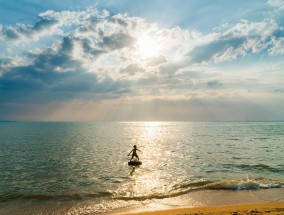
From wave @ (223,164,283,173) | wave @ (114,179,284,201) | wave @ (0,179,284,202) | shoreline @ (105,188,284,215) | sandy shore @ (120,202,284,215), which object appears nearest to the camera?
sandy shore @ (120,202,284,215)

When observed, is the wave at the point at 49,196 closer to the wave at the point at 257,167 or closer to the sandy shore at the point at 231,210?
the sandy shore at the point at 231,210

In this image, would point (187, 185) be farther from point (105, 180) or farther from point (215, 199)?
point (105, 180)

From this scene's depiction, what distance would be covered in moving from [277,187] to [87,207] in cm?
1753

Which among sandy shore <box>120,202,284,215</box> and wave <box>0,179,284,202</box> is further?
wave <box>0,179,284,202</box>

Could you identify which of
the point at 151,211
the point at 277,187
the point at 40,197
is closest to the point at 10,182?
the point at 40,197

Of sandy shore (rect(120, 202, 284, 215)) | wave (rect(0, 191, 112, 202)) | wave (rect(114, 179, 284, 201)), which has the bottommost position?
wave (rect(0, 191, 112, 202))

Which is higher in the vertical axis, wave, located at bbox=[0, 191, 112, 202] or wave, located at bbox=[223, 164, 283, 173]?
wave, located at bbox=[223, 164, 283, 173]

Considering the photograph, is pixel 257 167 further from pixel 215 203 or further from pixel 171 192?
pixel 215 203

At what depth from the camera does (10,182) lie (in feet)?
89.6

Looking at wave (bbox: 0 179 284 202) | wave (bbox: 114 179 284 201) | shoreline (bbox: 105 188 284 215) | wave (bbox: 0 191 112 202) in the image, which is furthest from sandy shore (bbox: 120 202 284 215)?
wave (bbox: 0 191 112 202)

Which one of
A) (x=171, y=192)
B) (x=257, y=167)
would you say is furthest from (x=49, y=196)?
(x=257, y=167)

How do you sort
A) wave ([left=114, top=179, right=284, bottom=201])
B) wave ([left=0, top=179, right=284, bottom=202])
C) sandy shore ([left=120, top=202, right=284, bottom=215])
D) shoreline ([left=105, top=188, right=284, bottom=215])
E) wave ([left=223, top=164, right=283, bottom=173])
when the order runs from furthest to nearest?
wave ([left=223, top=164, right=283, bottom=173]), wave ([left=114, top=179, right=284, bottom=201]), wave ([left=0, top=179, right=284, bottom=202]), shoreline ([left=105, top=188, right=284, bottom=215]), sandy shore ([left=120, top=202, right=284, bottom=215])

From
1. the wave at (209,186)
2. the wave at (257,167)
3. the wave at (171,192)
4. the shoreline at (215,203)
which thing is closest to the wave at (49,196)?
the wave at (171,192)

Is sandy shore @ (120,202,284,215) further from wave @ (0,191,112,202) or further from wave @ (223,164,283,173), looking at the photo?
wave @ (223,164,283,173)
